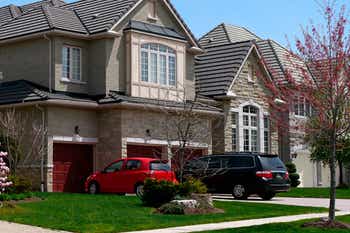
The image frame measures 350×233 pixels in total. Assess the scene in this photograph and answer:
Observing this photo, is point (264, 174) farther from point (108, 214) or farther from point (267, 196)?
point (108, 214)

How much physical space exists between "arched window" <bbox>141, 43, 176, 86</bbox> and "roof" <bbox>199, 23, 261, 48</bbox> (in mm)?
9730

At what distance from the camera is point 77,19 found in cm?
3438

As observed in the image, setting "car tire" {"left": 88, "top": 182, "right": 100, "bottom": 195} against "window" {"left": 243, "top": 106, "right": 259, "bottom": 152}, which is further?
"window" {"left": 243, "top": 106, "right": 259, "bottom": 152}

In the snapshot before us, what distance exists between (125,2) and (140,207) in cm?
1494

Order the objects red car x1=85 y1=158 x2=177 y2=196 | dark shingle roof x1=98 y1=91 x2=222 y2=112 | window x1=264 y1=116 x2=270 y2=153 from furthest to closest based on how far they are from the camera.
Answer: window x1=264 y1=116 x2=270 y2=153 < dark shingle roof x1=98 y1=91 x2=222 y2=112 < red car x1=85 y1=158 x2=177 y2=196

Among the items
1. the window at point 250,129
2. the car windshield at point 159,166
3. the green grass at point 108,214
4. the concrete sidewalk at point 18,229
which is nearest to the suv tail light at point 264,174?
the green grass at point 108,214

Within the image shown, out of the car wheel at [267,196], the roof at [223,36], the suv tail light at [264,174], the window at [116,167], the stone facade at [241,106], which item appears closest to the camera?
the suv tail light at [264,174]

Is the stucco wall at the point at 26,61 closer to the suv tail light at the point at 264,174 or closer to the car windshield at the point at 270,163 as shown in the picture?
the car windshield at the point at 270,163

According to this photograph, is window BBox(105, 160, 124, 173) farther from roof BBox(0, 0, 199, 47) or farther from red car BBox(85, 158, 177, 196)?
roof BBox(0, 0, 199, 47)

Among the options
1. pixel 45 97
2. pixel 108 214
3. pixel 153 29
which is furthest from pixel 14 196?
pixel 153 29

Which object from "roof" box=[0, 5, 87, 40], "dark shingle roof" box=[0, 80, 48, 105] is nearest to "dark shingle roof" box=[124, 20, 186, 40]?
"roof" box=[0, 5, 87, 40]

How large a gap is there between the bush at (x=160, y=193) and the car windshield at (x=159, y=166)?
15.1 ft

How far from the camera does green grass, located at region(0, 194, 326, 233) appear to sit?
17906 mm

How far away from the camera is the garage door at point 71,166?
3128 cm
